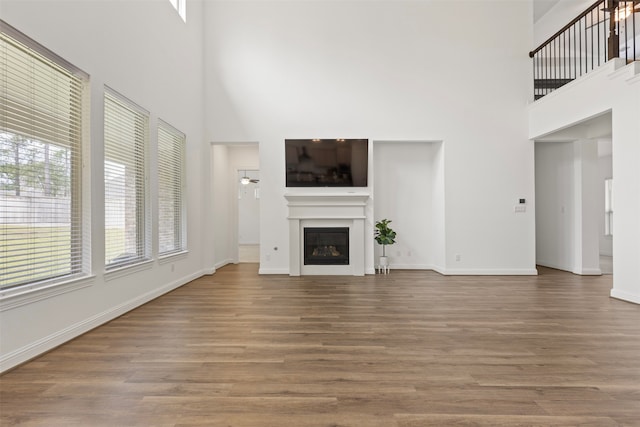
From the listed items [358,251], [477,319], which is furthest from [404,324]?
[358,251]

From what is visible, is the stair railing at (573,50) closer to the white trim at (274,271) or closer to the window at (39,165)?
the white trim at (274,271)

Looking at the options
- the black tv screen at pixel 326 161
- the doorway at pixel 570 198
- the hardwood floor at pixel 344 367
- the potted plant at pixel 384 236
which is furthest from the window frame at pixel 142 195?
the doorway at pixel 570 198

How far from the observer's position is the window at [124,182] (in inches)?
145

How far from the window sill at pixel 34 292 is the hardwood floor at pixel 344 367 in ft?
1.45

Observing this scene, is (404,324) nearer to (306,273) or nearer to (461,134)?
(306,273)

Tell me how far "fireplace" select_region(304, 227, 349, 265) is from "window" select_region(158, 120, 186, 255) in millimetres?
2173

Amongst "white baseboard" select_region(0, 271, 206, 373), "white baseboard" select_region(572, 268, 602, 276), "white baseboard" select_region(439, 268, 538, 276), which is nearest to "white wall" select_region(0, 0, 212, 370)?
"white baseboard" select_region(0, 271, 206, 373)

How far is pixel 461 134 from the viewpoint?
252 inches

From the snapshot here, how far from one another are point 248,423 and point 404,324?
1.98 metres

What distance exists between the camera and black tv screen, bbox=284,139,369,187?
637cm

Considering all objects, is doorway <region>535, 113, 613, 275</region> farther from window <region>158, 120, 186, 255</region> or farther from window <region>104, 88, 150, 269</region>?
window <region>104, 88, 150, 269</region>

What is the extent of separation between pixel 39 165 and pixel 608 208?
40.6ft

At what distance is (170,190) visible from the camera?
520cm

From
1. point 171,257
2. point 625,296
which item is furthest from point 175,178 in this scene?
point 625,296
